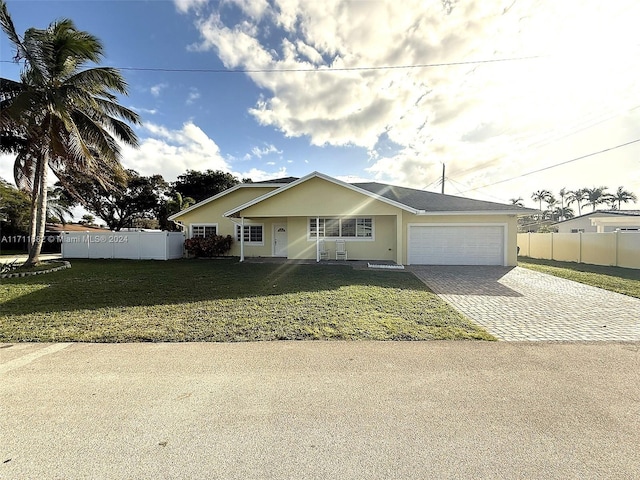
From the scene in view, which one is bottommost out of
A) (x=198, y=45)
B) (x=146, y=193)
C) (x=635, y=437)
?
(x=635, y=437)

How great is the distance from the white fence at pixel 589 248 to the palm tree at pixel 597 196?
49.0 metres

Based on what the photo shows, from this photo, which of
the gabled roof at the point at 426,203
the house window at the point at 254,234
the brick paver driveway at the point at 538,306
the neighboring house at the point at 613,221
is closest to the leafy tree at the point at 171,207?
the house window at the point at 254,234

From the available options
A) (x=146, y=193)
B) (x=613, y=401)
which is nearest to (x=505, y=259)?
(x=613, y=401)

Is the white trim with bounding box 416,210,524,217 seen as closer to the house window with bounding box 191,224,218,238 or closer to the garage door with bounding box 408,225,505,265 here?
the garage door with bounding box 408,225,505,265

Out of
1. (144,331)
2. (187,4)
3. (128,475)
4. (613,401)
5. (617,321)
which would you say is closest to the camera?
(128,475)

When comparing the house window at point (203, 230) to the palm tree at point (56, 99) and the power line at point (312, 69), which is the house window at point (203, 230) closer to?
the palm tree at point (56, 99)

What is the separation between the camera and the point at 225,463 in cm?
211

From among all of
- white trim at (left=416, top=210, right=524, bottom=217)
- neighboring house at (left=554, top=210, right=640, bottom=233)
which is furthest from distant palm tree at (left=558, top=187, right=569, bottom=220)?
white trim at (left=416, top=210, right=524, bottom=217)

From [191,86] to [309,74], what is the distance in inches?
230

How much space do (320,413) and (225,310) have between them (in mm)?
4118

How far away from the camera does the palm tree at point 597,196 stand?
52.2 meters

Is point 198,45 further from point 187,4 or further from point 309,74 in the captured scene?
point 309,74

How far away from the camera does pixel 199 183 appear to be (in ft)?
118

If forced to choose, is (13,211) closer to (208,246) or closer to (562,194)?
(208,246)
